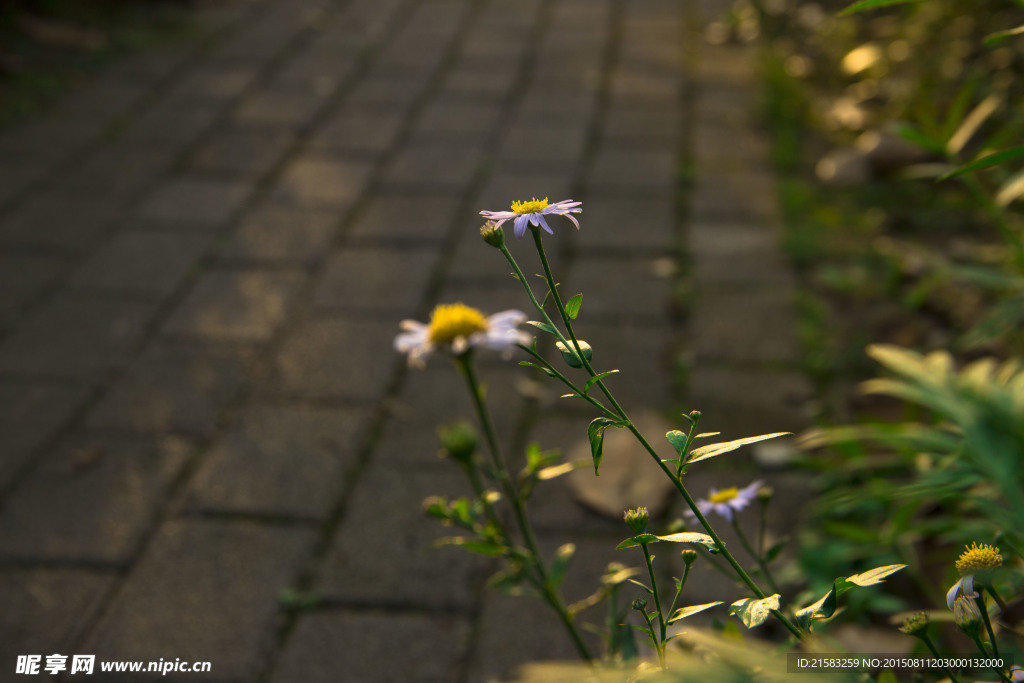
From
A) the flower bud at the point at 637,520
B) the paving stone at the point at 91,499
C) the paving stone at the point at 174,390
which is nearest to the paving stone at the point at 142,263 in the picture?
the paving stone at the point at 174,390

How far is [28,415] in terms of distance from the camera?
7.02 feet

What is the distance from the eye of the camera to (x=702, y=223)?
9.28 feet

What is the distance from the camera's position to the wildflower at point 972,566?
0.83 meters

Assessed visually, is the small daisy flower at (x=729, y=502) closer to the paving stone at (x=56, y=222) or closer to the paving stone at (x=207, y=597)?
the paving stone at (x=207, y=597)

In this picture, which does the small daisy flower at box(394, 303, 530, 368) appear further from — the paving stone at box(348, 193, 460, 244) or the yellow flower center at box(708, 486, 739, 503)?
the paving stone at box(348, 193, 460, 244)

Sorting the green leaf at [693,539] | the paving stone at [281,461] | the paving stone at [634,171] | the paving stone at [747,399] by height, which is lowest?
the paving stone at [281,461]

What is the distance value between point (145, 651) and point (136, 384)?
0.85 metres

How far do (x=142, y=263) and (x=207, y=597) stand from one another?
1.38 m

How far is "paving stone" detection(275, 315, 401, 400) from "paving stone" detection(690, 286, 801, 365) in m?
0.83

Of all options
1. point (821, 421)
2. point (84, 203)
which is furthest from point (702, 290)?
point (84, 203)

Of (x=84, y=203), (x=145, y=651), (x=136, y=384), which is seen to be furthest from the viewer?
(x=84, y=203)

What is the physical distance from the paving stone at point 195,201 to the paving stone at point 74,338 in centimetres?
48

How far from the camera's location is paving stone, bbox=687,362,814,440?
202 centimetres

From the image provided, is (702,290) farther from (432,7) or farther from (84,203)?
(432,7)
